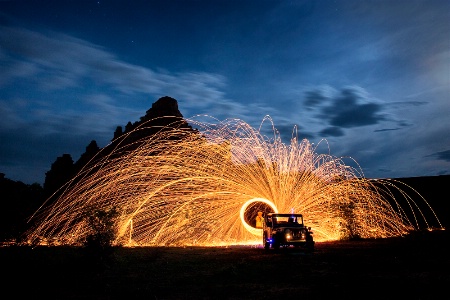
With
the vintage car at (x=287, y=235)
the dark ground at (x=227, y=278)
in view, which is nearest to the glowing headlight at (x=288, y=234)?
the vintage car at (x=287, y=235)

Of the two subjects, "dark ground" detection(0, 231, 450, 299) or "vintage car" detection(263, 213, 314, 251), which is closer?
"dark ground" detection(0, 231, 450, 299)

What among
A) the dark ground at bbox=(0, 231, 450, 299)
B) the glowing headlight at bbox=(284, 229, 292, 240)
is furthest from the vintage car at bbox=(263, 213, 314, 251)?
the dark ground at bbox=(0, 231, 450, 299)

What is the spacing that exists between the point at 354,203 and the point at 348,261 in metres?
12.7

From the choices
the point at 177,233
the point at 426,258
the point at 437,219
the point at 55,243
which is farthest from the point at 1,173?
the point at 437,219

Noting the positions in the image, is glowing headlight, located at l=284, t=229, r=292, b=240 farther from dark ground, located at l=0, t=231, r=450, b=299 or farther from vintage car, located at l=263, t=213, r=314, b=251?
dark ground, located at l=0, t=231, r=450, b=299

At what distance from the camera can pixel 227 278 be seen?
1064 cm

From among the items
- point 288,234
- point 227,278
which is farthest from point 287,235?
point 227,278

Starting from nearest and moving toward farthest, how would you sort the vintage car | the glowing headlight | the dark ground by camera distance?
1. the dark ground
2. the vintage car
3. the glowing headlight

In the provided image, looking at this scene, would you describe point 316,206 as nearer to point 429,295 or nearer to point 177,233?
point 177,233

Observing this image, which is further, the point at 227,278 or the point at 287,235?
the point at 287,235

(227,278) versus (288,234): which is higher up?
(288,234)

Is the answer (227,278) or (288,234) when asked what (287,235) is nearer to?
(288,234)

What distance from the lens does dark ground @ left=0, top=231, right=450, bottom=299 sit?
845 cm

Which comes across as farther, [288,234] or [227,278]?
[288,234]
